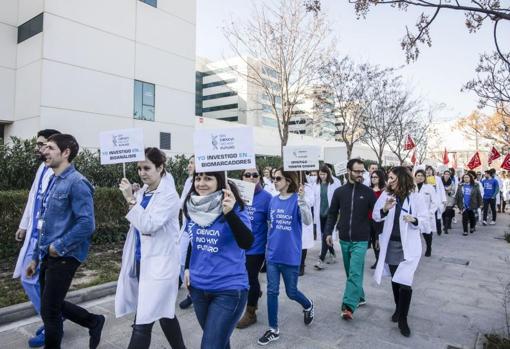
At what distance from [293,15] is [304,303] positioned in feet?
49.2

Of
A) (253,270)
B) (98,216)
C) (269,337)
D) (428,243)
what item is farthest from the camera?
(428,243)

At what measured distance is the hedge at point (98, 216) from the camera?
6.61 m

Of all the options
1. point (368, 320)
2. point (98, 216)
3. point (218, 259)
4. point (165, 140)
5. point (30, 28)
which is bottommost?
point (368, 320)

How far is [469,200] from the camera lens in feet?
39.3

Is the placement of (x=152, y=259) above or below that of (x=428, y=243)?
above

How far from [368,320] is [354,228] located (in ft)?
3.67

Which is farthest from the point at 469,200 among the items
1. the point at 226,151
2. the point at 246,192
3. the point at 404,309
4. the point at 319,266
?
the point at 226,151

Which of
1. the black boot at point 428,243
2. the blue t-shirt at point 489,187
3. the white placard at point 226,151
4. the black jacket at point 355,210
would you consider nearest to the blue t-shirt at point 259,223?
the black jacket at point 355,210

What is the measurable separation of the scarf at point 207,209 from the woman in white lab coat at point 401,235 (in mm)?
2546

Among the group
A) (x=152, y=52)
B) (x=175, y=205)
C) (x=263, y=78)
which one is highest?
(x=152, y=52)

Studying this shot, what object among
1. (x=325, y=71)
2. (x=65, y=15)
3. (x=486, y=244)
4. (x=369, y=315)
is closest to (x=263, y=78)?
(x=325, y=71)

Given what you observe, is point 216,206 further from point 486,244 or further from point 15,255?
point 486,244

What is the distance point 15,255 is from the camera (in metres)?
6.73

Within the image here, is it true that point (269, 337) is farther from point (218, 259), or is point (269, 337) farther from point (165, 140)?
point (165, 140)
